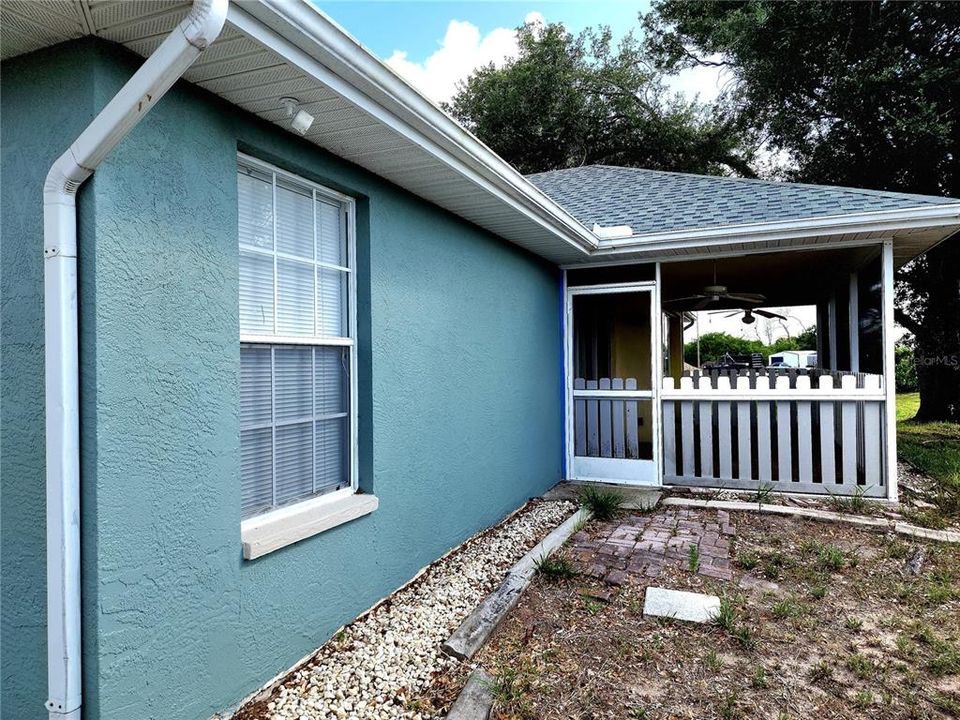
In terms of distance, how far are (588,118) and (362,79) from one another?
57.6 ft

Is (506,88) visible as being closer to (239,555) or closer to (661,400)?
(661,400)

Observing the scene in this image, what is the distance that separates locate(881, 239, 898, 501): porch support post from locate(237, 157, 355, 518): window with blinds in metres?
5.30

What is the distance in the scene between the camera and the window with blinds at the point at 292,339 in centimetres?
274

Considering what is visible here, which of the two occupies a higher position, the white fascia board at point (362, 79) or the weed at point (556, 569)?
the white fascia board at point (362, 79)

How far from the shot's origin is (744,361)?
15828 millimetres

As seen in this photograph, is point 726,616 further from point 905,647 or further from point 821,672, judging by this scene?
point 905,647

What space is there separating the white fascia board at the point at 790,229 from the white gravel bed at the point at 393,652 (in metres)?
3.61

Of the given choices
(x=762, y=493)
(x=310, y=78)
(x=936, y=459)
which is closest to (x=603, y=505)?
(x=762, y=493)

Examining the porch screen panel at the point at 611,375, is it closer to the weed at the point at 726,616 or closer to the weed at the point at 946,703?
the weed at the point at 726,616

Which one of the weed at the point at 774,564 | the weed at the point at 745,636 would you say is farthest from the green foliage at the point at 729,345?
the weed at the point at 745,636

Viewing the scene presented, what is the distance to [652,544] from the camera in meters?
4.53

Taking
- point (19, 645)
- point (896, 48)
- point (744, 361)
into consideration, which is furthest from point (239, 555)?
point (744, 361)

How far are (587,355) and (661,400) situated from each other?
5.98ft

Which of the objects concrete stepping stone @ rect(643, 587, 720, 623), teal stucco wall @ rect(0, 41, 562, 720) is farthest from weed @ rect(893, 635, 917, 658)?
teal stucco wall @ rect(0, 41, 562, 720)
